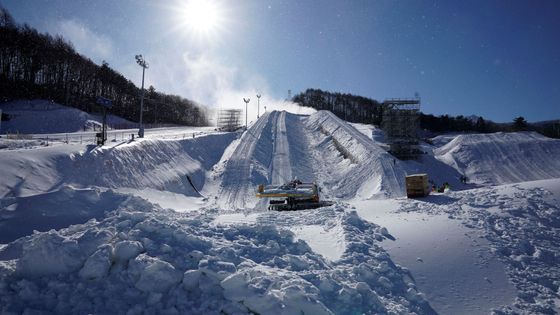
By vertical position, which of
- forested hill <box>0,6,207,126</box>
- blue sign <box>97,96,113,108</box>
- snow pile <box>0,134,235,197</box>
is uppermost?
forested hill <box>0,6,207,126</box>

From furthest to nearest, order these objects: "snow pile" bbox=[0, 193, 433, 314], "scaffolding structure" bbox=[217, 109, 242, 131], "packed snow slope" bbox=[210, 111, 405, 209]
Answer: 1. "scaffolding structure" bbox=[217, 109, 242, 131]
2. "packed snow slope" bbox=[210, 111, 405, 209]
3. "snow pile" bbox=[0, 193, 433, 314]

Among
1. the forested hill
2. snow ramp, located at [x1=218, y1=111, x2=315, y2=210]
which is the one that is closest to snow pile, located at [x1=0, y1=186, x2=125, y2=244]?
snow ramp, located at [x1=218, y1=111, x2=315, y2=210]

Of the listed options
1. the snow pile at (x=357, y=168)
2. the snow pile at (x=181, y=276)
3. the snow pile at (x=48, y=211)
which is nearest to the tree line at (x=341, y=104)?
the snow pile at (x=357, y=168)

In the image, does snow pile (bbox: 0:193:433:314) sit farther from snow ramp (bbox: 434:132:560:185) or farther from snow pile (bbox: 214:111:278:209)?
snow ramp (bbox: 434:132:560:185)

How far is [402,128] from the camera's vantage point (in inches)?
1770

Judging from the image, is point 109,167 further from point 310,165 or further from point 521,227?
point 521,227

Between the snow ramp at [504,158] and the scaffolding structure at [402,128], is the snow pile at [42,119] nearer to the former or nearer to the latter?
the scaffolding structure at [402,128]

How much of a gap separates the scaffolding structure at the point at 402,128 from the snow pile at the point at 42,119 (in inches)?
1693

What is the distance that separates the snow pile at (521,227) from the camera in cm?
788

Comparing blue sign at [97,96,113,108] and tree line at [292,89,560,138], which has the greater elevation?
tree line at [292,89,560,138]

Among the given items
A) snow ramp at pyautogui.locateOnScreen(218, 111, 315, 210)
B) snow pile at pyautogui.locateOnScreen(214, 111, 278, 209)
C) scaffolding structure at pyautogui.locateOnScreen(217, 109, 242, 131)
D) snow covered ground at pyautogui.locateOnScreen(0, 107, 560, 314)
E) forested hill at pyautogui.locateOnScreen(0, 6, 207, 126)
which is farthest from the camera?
scaffolding structure at pyautogui.locateOnScreen(217, 109, 242, 131)

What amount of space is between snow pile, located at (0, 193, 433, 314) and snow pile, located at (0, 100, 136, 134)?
43.1 metres

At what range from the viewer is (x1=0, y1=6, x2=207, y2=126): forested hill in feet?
173

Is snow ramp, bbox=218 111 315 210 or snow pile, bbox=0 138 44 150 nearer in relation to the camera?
snow pile, bbox=0 138 44 150
